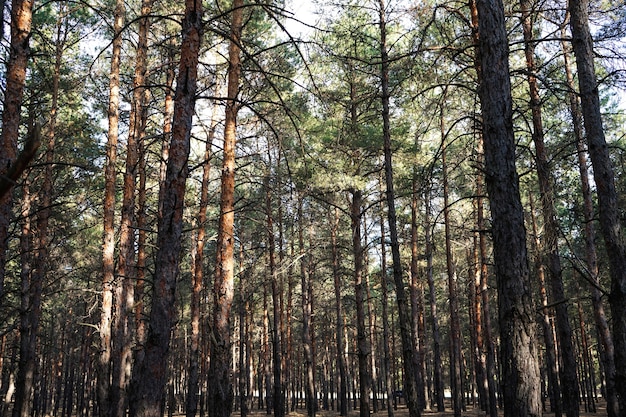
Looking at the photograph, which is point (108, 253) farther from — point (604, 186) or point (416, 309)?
point (416, 309)

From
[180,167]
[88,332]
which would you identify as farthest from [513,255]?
[88,332]

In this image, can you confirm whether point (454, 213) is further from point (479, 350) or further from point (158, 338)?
point (158, 338)

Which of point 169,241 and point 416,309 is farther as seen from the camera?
point 416,309

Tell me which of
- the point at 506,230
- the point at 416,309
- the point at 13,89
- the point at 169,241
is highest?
the point at 13,89

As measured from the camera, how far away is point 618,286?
21.9 ft

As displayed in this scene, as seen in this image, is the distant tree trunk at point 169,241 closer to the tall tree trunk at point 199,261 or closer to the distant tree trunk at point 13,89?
the distant tree trunk at point 13,89

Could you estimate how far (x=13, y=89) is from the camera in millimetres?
6641

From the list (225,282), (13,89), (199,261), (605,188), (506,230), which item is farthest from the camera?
(199,261)

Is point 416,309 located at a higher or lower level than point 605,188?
lower

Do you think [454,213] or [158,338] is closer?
[158,338]

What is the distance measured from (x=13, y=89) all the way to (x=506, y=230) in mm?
7300

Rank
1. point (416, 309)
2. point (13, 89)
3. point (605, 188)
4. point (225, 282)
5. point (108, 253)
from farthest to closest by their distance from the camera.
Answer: point (416, 309) < point (108, 253) < point (225, 282) < point (605, 188) < point (13, 89)

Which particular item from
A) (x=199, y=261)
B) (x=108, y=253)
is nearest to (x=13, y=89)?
(x=108, y=253)

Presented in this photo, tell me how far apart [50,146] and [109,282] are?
16.5 feet
